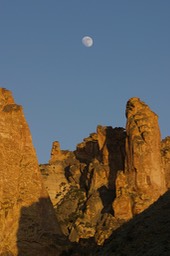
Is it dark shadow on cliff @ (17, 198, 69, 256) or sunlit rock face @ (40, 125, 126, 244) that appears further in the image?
sunlit rock face @ (40, 125, 126, 244)

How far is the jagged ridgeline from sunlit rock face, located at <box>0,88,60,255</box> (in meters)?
0.08

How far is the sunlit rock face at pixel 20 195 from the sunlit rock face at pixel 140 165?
2050 inches

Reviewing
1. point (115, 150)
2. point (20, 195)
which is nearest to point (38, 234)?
point (20, 195)

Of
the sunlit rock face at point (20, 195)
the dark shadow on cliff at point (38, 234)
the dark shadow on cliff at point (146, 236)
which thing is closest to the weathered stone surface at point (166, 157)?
the sunlit rock face at point (20, 195)

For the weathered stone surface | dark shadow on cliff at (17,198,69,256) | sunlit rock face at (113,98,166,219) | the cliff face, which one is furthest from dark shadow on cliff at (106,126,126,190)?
dark shadow on cliff at (17,198,69,256)

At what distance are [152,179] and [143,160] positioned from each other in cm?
430

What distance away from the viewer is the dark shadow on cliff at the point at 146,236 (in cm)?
2561

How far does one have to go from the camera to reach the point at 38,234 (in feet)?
154

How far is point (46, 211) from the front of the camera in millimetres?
48750

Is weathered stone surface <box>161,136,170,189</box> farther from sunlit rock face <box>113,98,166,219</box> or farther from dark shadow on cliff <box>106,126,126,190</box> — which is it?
dark shadow on cliff <box>106,126,126,190</box>

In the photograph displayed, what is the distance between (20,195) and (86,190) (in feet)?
236

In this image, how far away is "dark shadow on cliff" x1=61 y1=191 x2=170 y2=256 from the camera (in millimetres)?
25609

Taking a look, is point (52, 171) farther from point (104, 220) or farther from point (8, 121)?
point (8, 121)

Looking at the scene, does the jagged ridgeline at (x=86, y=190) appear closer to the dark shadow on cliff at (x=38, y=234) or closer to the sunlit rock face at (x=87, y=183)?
the dark shadow on cliff at (x=38, y=234)
